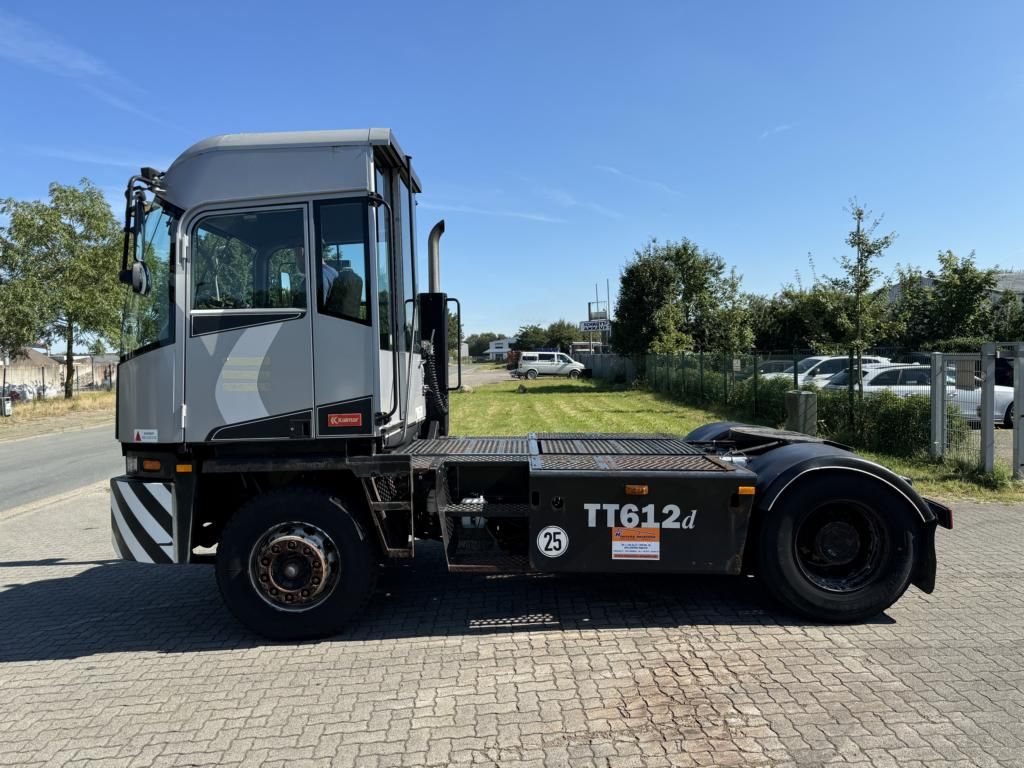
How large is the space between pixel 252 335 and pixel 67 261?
31.0 metres

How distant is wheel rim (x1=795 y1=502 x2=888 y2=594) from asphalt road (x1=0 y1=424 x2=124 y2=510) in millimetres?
10513

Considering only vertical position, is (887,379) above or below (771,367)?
below

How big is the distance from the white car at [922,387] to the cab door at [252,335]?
29.9 ft

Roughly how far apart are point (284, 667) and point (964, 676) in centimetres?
393

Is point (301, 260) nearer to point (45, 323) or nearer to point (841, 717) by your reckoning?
point (841, 717)

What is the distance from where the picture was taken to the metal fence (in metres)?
9.32

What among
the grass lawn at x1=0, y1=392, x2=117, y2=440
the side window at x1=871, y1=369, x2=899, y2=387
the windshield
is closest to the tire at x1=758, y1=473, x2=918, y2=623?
the windshield

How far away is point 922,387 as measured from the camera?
1062cm

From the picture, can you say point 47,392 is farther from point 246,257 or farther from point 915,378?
point 915,378

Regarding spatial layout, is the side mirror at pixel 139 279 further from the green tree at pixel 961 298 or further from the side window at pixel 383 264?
the green tree at pixel 961 298

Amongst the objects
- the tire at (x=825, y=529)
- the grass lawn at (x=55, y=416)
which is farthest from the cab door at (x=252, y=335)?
the grass lawn at (x=55, y=416)

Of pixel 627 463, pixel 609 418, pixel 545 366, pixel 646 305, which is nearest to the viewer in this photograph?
pixel 627 463

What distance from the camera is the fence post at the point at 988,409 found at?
356 inches

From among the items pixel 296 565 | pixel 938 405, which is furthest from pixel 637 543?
Result: pixel 938 405
